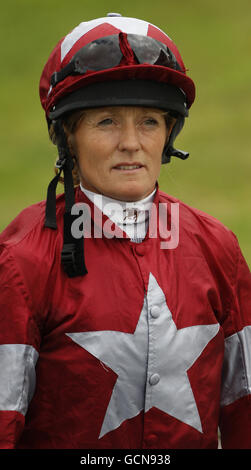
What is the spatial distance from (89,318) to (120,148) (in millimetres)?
538

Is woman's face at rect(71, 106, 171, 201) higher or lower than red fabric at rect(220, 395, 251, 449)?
higher

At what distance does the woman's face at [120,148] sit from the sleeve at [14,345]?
41cm

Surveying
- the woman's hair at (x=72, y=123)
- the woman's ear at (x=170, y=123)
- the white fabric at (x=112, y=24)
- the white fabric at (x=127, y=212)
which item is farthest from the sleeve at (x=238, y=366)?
the white fabric at (x=112, y=24)

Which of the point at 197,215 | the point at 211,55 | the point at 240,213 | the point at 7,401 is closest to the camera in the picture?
the point at 7,401

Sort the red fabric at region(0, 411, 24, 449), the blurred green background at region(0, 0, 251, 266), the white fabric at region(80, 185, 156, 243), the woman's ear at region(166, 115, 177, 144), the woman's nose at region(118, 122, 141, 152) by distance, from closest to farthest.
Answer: the red fabric at region(0, 411, 24, 449) < the woman's nose at region(118, 122, 141, 152) < the white fabric at region(80, 185, 156, 243) < the woman's ear at region(166, 115, 177, 144) < the blurred green background at region(0, 0, 251, 266)

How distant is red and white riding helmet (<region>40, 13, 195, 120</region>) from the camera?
8.89 ft

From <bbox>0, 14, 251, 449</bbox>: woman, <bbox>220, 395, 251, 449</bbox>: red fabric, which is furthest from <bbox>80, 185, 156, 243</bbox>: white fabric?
<bbox>220, 395, 251, 449</bbox>: red fabric

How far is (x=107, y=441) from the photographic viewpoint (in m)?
2.71

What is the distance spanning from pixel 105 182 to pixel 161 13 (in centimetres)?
753

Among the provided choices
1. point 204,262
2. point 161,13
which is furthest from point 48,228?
point 161,13

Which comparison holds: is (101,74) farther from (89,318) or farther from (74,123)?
(89,318)

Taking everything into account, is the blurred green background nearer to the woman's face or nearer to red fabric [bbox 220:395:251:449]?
Answer: red fabric [bbox 220:395:251:449]

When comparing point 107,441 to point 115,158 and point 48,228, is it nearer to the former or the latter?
point 48,228

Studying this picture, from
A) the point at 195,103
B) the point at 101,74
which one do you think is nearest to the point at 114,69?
the point at 101,74
